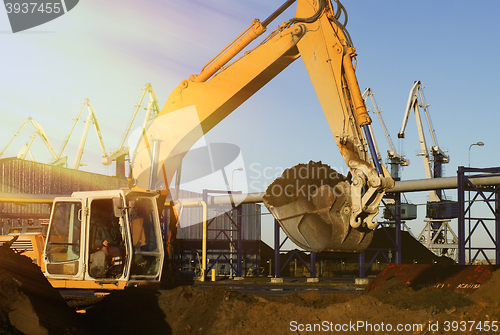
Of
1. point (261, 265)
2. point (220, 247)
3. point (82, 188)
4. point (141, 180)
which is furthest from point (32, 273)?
point (82, 188)

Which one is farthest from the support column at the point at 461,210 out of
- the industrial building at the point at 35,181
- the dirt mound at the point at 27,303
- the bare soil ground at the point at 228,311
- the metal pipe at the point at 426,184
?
the industrial building at the point at 35,181

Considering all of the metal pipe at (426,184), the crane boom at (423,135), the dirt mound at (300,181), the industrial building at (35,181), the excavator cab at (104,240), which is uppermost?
the crane boom at (423,135)

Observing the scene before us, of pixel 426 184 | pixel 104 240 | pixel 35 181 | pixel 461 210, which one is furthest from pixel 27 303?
pixel 35 181

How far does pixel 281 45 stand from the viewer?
376 inches

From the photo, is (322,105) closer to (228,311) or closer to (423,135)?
(228,311)

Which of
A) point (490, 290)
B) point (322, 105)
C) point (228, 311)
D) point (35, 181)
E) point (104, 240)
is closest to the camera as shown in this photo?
point (228, 311)

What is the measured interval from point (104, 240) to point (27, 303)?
239cm

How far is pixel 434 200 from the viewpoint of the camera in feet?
152

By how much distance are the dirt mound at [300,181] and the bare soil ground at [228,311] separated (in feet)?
5.51

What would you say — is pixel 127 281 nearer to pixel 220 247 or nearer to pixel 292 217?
pixel 292 217

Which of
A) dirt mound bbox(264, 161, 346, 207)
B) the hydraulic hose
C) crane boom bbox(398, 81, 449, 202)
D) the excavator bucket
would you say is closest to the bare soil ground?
the excavator bucket

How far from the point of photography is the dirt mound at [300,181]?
8.59 metres

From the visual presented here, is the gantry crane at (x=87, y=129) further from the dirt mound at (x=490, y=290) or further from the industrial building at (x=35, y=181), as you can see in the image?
the dirt mound at (x=490, y=290)

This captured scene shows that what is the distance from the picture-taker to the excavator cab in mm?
7797
